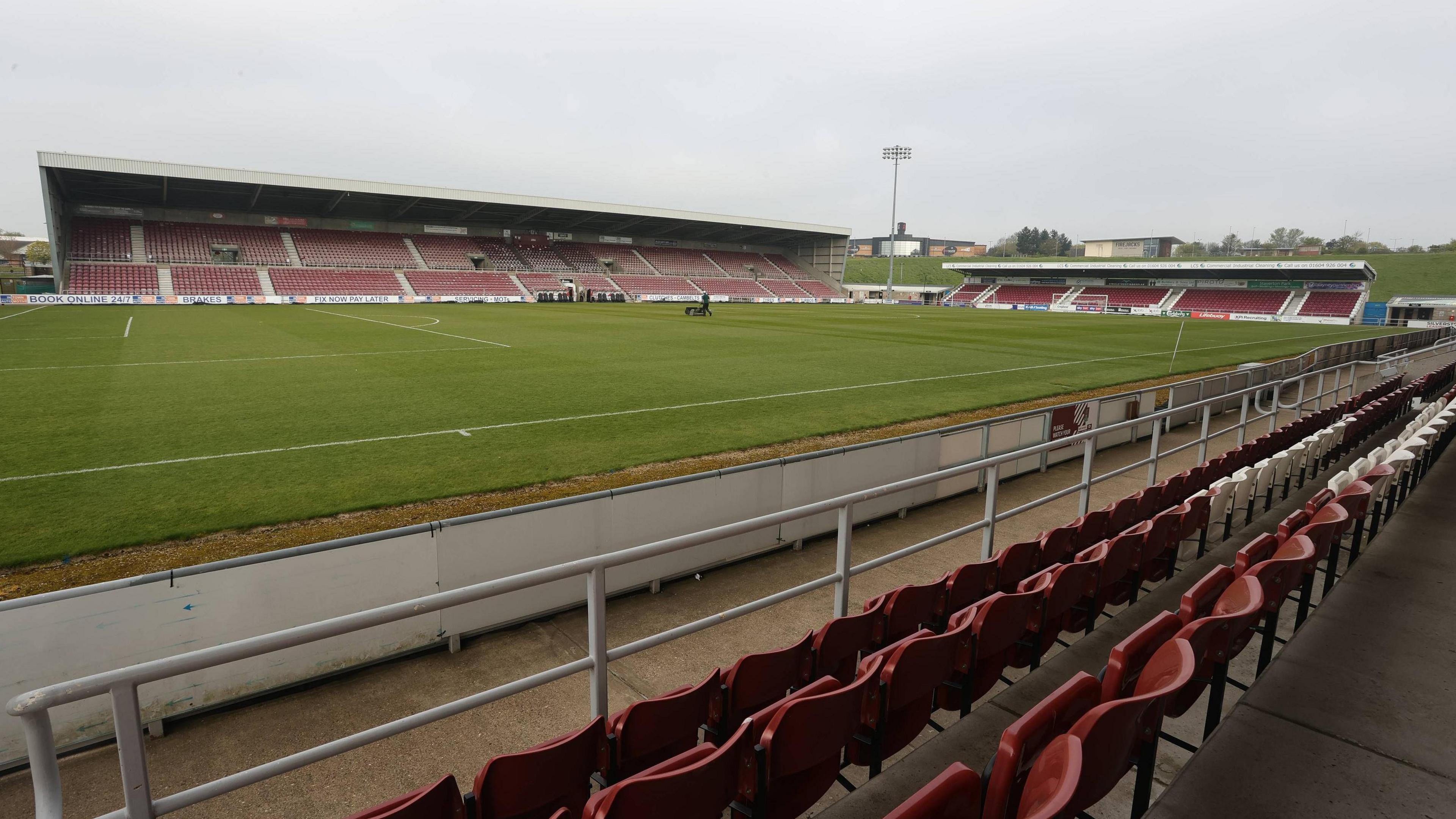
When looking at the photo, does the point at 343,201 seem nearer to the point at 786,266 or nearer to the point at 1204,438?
the point at 786,266

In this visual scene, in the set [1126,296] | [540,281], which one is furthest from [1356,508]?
[1126,296]

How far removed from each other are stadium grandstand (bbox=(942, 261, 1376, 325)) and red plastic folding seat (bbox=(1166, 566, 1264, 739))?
2543 inches

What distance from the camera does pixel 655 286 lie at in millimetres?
63906

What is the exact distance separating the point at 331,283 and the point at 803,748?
56.1 metres

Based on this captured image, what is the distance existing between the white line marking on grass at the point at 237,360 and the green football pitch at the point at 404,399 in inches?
5.8

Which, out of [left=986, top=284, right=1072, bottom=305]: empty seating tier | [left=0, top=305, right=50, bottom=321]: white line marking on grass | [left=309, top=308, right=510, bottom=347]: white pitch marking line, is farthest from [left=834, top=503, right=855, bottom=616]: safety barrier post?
[left=986, top=284, right=1072, bottom=305]: empty seating tier

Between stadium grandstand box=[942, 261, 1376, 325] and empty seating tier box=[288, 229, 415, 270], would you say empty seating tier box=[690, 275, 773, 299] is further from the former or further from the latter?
empty seating tier box=[288, 229, 415, 270]

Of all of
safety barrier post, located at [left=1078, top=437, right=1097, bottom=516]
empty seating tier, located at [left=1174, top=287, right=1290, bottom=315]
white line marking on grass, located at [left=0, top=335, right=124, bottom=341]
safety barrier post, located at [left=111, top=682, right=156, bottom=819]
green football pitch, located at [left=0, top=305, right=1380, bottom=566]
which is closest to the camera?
safety barrier post, located at [left=111, top=682, right=156, bottom=819]

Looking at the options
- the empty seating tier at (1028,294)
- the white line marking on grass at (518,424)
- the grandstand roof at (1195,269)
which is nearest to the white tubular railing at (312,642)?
the white line marking on grass at (518,424)

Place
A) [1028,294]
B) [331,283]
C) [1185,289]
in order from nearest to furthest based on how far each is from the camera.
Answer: [331,283]
[1185,289]
[1028,294]

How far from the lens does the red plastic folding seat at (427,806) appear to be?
77.4 inches

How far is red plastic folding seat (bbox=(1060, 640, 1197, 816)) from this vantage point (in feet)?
7.05

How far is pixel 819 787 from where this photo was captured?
104 inches

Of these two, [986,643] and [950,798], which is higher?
[950,798]
